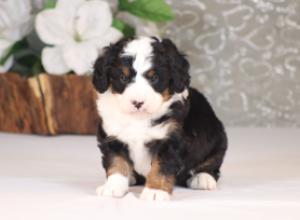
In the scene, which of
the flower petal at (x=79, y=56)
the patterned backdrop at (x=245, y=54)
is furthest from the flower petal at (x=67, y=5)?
the patterned backdrop at (x=245, y=54)

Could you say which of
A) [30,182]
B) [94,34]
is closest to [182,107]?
[30,182]

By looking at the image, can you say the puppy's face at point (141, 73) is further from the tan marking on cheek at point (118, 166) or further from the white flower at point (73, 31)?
the white flower at point (73, 31)


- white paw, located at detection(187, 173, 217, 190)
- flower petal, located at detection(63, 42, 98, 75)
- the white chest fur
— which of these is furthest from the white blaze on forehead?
flower petal, located at detection(63, 42, 98, 75)

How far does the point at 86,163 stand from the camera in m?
2.61

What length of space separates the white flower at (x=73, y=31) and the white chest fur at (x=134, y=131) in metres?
1.27

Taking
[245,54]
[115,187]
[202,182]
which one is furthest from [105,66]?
[245,54]

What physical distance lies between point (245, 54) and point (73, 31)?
0.91 meters

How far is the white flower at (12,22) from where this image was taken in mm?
3312

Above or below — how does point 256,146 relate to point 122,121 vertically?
below

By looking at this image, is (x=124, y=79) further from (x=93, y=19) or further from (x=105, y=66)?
(x=93, y=19)

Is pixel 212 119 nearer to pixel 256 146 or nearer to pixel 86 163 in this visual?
pixel 86 163

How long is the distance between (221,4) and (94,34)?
0.76m

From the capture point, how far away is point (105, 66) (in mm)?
1961

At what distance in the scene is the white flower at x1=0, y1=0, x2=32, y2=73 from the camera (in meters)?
3.31
